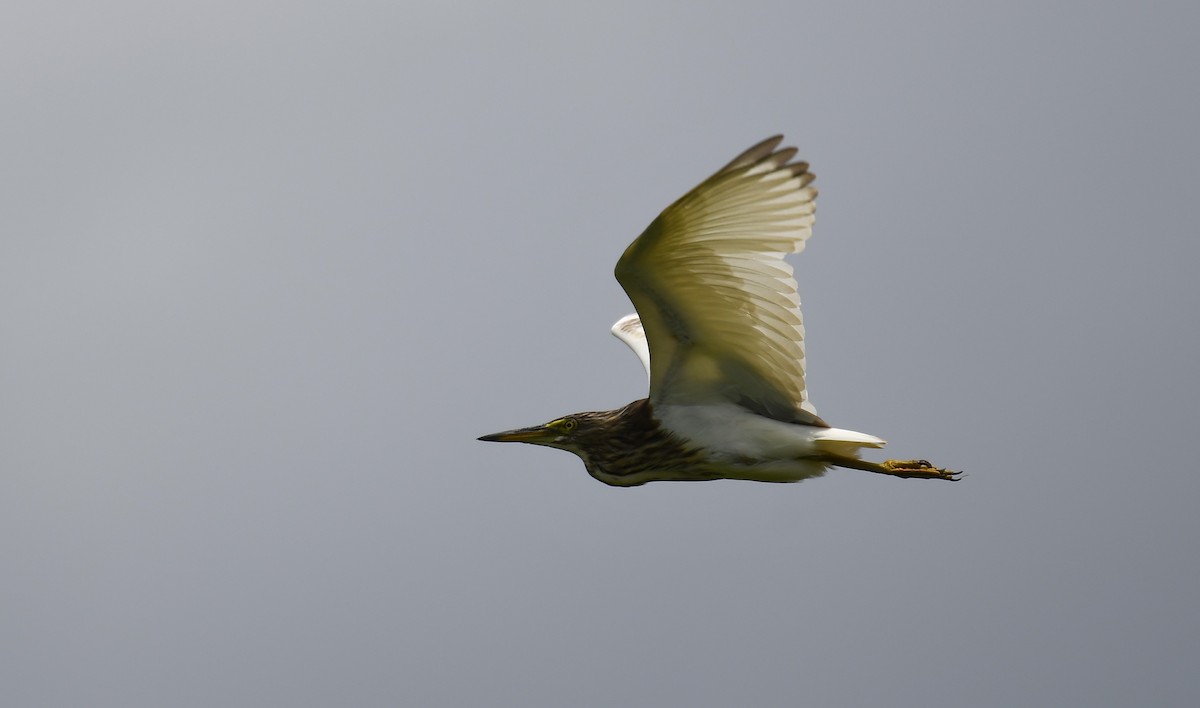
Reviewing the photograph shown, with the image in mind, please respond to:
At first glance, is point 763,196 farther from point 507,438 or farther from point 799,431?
point 507,438

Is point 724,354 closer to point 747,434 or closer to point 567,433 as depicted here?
point 747,434

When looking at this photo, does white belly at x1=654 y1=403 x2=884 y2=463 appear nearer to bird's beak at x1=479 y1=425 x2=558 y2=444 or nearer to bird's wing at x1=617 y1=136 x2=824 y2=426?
bird's wing at x1=617 y1=136 x2=824 y2=426

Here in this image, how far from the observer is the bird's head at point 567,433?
35.2 feet

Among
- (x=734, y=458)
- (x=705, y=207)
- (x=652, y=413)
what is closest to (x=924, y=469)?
(x=734, y=458)

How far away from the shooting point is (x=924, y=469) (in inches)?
413

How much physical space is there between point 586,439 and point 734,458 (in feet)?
4.06

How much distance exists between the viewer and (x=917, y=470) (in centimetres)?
1048

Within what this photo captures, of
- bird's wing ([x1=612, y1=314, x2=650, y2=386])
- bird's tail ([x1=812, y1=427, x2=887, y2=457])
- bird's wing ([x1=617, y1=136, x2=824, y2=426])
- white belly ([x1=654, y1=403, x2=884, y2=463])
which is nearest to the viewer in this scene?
bird's wing ([x1=617, y1=136, x2=824, y2=426])

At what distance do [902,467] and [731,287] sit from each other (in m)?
2.19

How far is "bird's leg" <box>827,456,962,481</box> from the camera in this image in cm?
1033

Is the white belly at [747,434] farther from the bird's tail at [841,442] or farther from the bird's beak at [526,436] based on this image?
the bird's beak at [526,436]

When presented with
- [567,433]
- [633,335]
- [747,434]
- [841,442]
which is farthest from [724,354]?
[633,335]

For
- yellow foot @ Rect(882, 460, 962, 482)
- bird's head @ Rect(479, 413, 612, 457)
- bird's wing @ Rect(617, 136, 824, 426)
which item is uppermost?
bird's wing @ Rect(617, 136, 824, 426)

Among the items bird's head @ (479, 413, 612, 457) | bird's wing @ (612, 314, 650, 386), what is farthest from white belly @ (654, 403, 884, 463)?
bird's wing @ (612, 314, 650, 386)
